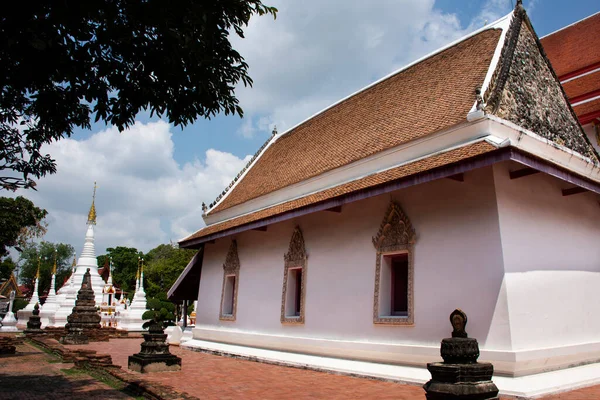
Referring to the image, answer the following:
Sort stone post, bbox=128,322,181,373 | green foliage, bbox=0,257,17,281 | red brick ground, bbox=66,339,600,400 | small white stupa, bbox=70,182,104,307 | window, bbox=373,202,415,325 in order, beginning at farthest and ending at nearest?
green foliage, bbox=0,257,17,281 → small white stupa, bbox=70,182,104,307 → stone post, bbox=128,322,181,373 → window, bbox=373,202,415,325 → red brick ground, bbox=66,339,600,400

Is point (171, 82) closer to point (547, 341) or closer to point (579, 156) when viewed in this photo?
point (547, 341)

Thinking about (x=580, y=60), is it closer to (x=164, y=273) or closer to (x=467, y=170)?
(x=467, y=170)

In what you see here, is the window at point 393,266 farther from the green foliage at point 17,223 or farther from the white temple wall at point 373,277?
the green foliage at point 17,223

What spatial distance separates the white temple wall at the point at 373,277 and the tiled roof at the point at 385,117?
1.21 meters

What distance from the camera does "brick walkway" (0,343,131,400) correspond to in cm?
636

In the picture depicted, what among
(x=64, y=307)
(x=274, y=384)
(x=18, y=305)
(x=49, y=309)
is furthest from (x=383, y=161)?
(x=18, y=305)

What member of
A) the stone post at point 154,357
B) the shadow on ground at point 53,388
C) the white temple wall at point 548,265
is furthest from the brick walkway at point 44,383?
the white temple wall at point 548,265

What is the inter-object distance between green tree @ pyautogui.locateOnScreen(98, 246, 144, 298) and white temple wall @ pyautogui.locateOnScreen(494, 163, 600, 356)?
5278cm

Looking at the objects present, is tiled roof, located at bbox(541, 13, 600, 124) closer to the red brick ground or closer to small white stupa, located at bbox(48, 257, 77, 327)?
the red brick ground

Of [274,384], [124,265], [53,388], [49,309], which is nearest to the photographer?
[53,388]

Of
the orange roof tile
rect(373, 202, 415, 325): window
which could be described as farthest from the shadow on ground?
the orange roof tile

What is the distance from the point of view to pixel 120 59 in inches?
194

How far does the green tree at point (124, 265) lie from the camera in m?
56.1

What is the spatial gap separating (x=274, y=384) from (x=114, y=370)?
2.71 m
